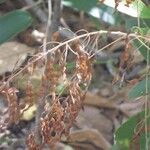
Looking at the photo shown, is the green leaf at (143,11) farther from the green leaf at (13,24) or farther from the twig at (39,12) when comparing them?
the twig at (39,12)

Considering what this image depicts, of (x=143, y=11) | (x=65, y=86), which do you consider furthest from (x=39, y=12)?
(x=65, y=86)

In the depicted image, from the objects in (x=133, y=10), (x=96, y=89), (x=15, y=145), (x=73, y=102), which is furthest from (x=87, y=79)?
(x=96, y=89)

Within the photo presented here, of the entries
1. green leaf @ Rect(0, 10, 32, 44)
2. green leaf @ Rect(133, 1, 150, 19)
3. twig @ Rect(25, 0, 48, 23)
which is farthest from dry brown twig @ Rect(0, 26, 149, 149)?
twig @ Rect(25, 0, 48, 23)

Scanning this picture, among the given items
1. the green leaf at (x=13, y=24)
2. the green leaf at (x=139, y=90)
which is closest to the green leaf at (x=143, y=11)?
the green leaf at (x=139, y=90)

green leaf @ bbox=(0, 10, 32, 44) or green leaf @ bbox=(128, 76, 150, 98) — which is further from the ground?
green leaf @ bbox=(0, 10, 32, 44)

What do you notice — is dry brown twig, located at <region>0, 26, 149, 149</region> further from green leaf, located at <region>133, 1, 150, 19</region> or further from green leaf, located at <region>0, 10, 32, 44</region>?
green leaf, located at <region>0, 10, 32, 44</region>

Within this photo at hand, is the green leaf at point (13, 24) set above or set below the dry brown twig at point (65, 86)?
below

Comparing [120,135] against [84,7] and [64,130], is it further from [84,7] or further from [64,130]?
[84,7]

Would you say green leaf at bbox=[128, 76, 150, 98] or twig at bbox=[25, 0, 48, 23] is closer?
green leaf at bbox=[128, 76, 150, 98]
